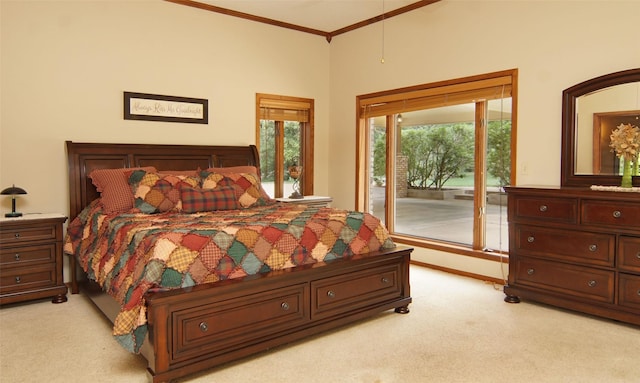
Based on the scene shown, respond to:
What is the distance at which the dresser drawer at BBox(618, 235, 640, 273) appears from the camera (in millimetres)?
3260

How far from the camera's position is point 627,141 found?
3.50 metres

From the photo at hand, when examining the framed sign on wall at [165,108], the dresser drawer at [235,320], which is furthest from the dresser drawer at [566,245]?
the framed sign on wall at [165,108]

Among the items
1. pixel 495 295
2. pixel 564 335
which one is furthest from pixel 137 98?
pixel 564 335

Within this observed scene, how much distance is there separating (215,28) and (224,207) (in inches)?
88.3

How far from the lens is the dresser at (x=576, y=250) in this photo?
330 centimetres

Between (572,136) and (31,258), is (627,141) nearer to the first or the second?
(572,136)

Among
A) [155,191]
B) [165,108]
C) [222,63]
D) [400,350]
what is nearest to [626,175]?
[400,350]

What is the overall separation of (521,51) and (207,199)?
3.03 meters

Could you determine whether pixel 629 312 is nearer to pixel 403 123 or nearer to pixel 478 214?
pixel 478 214

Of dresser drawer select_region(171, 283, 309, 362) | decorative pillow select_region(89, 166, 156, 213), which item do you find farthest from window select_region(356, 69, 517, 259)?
decorative pillow select_region(89, 166, 156, 213)

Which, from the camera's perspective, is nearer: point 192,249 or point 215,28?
point 192,249

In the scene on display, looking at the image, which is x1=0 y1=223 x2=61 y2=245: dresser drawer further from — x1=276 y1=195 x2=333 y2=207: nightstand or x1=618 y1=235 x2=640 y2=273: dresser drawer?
x1=618 y1=235 x2=640 y2=273: dresser drawer

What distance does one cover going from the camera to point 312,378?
2592 mm

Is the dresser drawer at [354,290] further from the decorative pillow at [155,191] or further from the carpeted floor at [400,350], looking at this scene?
the decorative pillow at [155,191]
